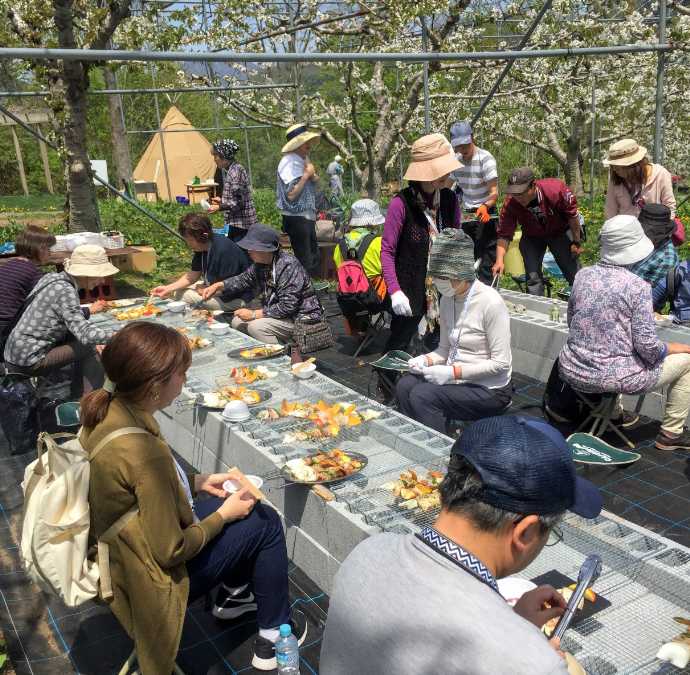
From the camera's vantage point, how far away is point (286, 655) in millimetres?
2523

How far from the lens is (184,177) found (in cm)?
2284

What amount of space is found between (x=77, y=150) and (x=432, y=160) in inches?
230

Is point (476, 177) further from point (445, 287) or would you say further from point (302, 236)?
point (445, 287)

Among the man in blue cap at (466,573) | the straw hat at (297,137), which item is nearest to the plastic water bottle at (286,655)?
the man in blue cap at (466,573)

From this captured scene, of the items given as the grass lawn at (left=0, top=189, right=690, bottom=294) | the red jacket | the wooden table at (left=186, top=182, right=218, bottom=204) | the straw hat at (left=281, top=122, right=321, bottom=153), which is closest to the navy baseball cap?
the red jacket

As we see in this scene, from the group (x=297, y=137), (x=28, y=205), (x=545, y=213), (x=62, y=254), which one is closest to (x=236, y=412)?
(x=545, y=213)

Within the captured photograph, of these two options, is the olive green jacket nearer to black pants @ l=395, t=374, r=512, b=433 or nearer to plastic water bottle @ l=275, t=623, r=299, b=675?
plastic water bottle @ l=275, t=623, r=299, b=675

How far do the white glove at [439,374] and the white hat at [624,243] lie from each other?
1.16m

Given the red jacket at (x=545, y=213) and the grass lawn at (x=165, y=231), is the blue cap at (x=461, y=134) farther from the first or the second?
the grass lawn at (x=165, y=231)

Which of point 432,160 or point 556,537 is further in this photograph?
point 432,160

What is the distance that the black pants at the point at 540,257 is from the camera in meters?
6.36

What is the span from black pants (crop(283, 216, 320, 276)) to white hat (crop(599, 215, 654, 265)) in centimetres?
436

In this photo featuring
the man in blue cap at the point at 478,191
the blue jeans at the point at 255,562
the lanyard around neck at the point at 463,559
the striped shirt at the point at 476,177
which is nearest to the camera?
the lanyard around neck at the point at 463,559

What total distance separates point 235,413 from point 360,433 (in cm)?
71
